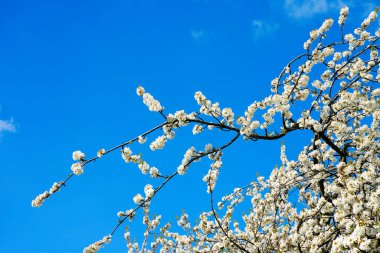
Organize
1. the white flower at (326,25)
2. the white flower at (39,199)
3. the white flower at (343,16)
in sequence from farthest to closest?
the white flower at (343,16)
the white flower at (326,25)
the white flower at (39,199)

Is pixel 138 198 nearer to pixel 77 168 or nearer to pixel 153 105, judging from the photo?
pixel 77 168

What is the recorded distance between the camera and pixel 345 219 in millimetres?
6188

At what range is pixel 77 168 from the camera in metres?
6.39

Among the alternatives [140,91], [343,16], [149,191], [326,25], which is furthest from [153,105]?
[343,16]

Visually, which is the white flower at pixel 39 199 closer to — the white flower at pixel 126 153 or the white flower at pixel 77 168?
the white flower at pixel 77 168

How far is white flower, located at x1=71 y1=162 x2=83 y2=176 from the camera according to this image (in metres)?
6.39

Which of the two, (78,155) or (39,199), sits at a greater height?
(78,155)

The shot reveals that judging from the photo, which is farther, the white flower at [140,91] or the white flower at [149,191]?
the white flower at [140,91]

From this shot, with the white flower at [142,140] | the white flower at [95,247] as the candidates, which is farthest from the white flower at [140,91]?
the white flower at [95,247]

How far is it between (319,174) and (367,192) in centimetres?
122

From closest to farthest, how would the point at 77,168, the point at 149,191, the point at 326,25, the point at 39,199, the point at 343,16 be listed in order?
the point at 149,191 < the point at 77,168 < the point at 39,199 < the point at 326,25 < the point at 343,16

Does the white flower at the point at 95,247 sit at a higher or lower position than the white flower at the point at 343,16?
lower

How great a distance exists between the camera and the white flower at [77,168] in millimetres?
6387

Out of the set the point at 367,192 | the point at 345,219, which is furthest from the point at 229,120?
the point at 367,192
